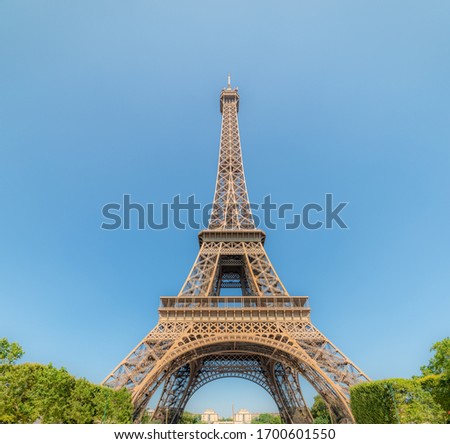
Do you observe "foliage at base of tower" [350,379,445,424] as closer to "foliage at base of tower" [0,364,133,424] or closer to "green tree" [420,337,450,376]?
"green tree" [420,337,450,376]

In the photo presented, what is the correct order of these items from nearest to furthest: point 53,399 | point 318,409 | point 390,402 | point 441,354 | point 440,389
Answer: point 53,399, point 390,402, point 440,389, point 441,354, point 318,409

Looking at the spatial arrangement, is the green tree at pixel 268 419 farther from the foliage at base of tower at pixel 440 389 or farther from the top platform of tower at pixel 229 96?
the top platform of tower at pixel 229 96

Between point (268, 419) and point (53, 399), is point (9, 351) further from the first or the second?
point (268, 419)

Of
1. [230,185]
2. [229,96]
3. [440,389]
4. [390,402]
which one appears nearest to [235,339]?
[390,402]

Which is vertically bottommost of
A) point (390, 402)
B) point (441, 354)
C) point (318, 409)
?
point (318, 409)

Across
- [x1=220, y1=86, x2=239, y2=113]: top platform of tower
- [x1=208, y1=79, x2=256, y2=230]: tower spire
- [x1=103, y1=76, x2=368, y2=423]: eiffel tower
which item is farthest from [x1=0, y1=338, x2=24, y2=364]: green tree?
[x1=220, y1=86, x2=239, y2=113]: top platform of tower

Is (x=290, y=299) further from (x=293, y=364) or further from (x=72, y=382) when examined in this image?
(x=72, y=382)

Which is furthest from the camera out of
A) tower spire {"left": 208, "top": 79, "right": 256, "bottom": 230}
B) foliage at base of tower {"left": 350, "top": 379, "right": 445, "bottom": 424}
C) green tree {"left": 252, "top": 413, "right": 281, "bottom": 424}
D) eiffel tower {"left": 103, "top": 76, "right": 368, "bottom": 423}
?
green tree {"left": 252, "top": 413, "right": 281, "bottom": 424}
